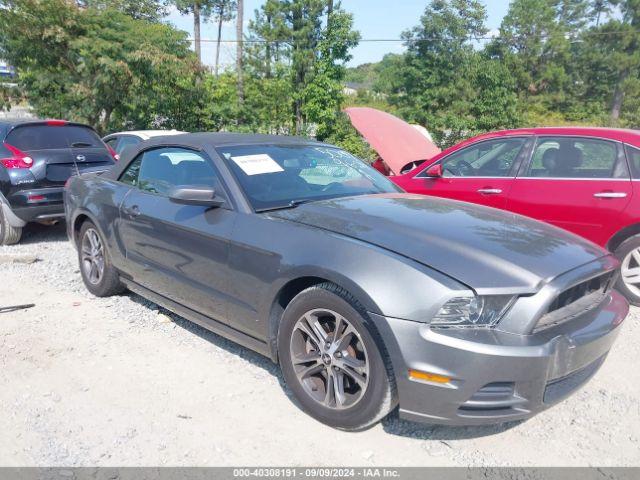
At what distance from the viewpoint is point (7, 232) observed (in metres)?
6.92

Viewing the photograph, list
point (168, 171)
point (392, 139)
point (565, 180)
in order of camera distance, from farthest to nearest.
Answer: point (392, 139) → point (565, 180) → point (168, 171)

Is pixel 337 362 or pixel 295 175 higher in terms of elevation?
pixel 295 175

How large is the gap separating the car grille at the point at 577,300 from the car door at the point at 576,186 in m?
1.93

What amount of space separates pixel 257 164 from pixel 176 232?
0.75m

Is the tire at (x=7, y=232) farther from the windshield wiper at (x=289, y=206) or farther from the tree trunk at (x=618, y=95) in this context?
the tree trunk at (x=618, y=95)

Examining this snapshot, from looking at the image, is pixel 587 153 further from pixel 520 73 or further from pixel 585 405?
pixel 520 73

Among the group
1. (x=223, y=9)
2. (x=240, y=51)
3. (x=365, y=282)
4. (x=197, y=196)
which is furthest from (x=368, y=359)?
(x=223, y=9)

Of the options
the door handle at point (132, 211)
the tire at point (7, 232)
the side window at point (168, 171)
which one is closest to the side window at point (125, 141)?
the tire at point (7, 232)

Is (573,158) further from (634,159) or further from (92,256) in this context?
(92,256)

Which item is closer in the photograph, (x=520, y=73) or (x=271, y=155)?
(x=271, y=155)

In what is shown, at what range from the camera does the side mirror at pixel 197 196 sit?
3412mm

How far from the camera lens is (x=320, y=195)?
3744 mm

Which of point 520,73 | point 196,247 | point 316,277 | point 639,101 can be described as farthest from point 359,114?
point 639,101

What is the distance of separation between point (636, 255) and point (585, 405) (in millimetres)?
2170
